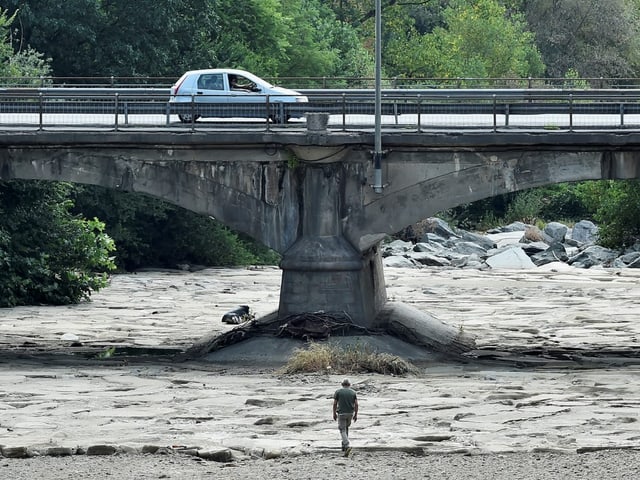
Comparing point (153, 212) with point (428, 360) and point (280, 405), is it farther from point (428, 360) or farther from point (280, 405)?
point (280, 405)

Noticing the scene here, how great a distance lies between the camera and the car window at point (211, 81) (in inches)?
1736

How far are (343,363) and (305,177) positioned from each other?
5.51 metres

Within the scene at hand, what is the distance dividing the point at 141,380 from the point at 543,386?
8.56 meters

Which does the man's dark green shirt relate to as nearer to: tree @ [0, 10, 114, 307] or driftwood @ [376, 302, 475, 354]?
driftwood @ [376, 302, 475, 354]

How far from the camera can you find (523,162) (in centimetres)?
3953

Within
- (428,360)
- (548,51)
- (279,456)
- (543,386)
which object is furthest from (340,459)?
(548,51)

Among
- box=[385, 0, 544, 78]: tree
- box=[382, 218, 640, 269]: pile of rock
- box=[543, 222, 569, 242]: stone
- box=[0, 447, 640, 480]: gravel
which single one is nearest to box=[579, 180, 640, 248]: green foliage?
box=[382, 218, 640, 269]: pile of rock

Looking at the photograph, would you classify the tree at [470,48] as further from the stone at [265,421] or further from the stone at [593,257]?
the stone at [265,421]

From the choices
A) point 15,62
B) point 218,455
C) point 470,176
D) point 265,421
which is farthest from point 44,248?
point 218,455

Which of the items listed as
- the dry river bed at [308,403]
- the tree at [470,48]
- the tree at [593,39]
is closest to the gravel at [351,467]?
the dry river bed at [308,403]

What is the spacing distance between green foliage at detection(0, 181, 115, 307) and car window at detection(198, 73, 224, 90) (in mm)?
9633

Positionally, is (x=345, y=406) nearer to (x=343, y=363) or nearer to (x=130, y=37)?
(x=343, y=363)

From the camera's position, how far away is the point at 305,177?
4059cm

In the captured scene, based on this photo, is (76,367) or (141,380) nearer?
(141,380)
